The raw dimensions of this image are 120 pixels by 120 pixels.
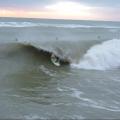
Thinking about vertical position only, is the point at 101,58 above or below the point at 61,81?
above

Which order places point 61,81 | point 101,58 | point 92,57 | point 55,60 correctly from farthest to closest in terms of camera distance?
point 101,58, point 92,57, point 55,60, point 61,81

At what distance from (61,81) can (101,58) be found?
14.3ft

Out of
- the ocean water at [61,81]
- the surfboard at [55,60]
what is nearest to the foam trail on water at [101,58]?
the ocean water at [61,81]

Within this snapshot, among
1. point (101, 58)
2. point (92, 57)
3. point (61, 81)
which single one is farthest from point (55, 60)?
point (61, 81)

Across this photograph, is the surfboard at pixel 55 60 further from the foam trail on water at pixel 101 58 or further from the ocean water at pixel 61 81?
the foam trail on water at pixel 101 58

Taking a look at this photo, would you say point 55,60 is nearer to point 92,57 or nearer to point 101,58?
point 92,57

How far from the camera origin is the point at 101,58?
12.9 metres

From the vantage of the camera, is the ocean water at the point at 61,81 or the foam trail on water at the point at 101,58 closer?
the ocean water at the point at 61,81

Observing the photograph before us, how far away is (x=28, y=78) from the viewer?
9.29 meters

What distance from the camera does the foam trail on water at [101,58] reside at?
12.1 m

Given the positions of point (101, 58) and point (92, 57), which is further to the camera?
point (101, 58)

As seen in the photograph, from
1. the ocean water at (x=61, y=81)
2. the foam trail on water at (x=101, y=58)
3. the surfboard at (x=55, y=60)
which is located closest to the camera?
the ocean water at (x=61, y=81)

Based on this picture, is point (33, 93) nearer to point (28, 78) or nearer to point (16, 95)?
point (16, 95)

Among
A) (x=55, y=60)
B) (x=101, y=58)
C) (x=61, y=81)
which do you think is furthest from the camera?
(x=101, y=58)
